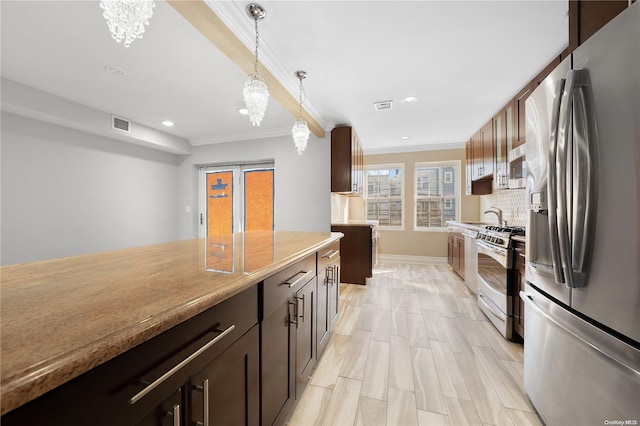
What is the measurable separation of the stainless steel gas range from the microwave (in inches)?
27.6

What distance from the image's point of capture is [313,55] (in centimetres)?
229

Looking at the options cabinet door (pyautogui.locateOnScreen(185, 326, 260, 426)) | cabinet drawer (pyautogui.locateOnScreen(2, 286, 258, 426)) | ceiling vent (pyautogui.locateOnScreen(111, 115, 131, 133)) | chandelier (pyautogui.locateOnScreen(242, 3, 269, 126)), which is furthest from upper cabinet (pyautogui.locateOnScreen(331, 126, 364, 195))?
cabinet drawer (pyautogui.locateOnScreen(2, 286, 258, 426))

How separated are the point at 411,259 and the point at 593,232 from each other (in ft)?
15.7

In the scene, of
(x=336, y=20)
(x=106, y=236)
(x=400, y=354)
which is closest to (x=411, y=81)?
(x=336, y=20)

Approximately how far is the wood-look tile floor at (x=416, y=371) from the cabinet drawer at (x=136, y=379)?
1041 mm

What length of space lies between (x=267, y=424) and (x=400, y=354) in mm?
1335

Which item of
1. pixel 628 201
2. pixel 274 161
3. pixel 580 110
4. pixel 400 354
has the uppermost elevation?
pixel 274 161

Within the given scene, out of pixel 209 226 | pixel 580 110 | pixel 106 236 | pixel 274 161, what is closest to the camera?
pixel 580 110

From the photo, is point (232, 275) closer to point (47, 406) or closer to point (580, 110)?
point (47, 406)

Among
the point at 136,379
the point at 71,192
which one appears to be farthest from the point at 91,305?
the point at 71,192

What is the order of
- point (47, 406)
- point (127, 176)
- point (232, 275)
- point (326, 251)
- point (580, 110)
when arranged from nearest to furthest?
point (47, 406) → point (232, 275) → point (580, 110) → point (326, 251) → point (127, 176)

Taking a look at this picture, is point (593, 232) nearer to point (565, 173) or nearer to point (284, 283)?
point (565, 173)

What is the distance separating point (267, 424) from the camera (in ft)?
3.53

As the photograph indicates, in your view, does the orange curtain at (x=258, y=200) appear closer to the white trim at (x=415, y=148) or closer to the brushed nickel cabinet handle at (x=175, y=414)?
the white trim at (x=415, y=148)
